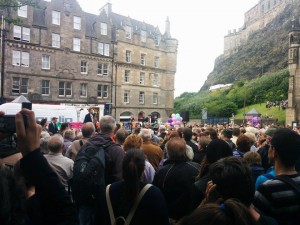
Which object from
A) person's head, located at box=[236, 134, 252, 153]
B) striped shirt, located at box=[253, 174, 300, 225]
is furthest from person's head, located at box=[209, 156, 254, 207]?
person's head, located at box=[236, 134, 252, 153]

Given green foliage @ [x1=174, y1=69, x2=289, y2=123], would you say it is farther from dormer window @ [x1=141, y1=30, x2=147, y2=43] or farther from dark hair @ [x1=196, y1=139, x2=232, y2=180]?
dark hair @ [x1=196, y1=139, x2=232, y2=180]

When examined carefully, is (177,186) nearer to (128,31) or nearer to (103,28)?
(103,28)

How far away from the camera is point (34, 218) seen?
1.97 m

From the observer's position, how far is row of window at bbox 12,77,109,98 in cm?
3055

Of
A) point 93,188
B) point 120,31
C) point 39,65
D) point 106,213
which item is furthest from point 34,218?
point 120,31

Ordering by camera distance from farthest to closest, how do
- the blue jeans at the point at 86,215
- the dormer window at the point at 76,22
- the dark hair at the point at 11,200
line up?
1. the dormer window at the point at 76,22
2. the blue jeans at the point at 86,215
3. the dark hair at the point at 11,200

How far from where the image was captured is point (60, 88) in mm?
33844

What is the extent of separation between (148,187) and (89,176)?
1362 mm

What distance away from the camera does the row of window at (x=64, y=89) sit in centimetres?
3058

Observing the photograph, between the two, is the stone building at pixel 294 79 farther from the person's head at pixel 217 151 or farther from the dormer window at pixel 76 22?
the person's head at pixel 217 151

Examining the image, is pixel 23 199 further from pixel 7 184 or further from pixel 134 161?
pixel 134 161

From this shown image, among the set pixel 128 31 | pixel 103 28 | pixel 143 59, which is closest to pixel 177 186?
pixel 103 28

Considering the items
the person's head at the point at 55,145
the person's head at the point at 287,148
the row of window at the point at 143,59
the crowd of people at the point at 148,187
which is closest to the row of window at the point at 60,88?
the row of window at the point at 143,59

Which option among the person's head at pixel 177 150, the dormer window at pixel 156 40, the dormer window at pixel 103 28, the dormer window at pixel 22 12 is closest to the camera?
the person's head at pixel 177 150
